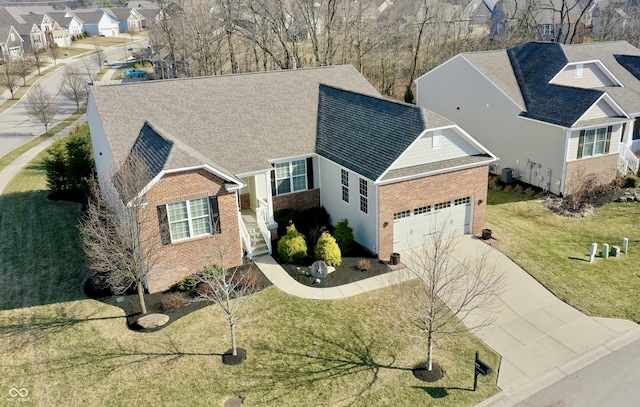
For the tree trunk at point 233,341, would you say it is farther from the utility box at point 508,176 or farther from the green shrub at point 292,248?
the utility box at point 508,176

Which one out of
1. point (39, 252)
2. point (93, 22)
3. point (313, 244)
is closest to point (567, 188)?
point (313, 244)

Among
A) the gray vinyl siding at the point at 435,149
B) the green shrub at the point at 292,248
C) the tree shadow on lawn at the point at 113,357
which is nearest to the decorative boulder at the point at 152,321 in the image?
the tree shadow on lawn at the point at 113,357

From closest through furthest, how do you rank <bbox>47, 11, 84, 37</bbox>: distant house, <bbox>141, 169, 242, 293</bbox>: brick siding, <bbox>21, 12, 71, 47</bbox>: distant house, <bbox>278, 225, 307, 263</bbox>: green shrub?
<bbox>141, 169, 242, 293</bbox>: brick siding, <bbox>278, 225, 307, 263</bbox>: green shrub, <bbox>21, 12, 71, 47</bbox>: distant house, <bbox>47, 11, 84, 37</bbox>: distant house

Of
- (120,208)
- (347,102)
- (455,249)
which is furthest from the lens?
(347,102)

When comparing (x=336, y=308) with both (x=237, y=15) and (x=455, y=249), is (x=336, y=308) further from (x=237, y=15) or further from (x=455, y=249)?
(x=237, y=15)

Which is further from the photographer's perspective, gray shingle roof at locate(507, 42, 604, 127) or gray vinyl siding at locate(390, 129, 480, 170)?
gray shingle roof at locate(507, 42, 604, 127)

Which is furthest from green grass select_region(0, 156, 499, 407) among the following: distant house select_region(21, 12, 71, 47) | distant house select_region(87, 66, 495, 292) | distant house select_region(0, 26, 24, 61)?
distant house select_region(21, 12, 71, 47)

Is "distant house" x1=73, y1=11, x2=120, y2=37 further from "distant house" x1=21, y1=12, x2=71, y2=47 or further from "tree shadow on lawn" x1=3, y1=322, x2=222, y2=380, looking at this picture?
"tree shadow on lawn" x1=3, y1=322, x2=222, y2=380
